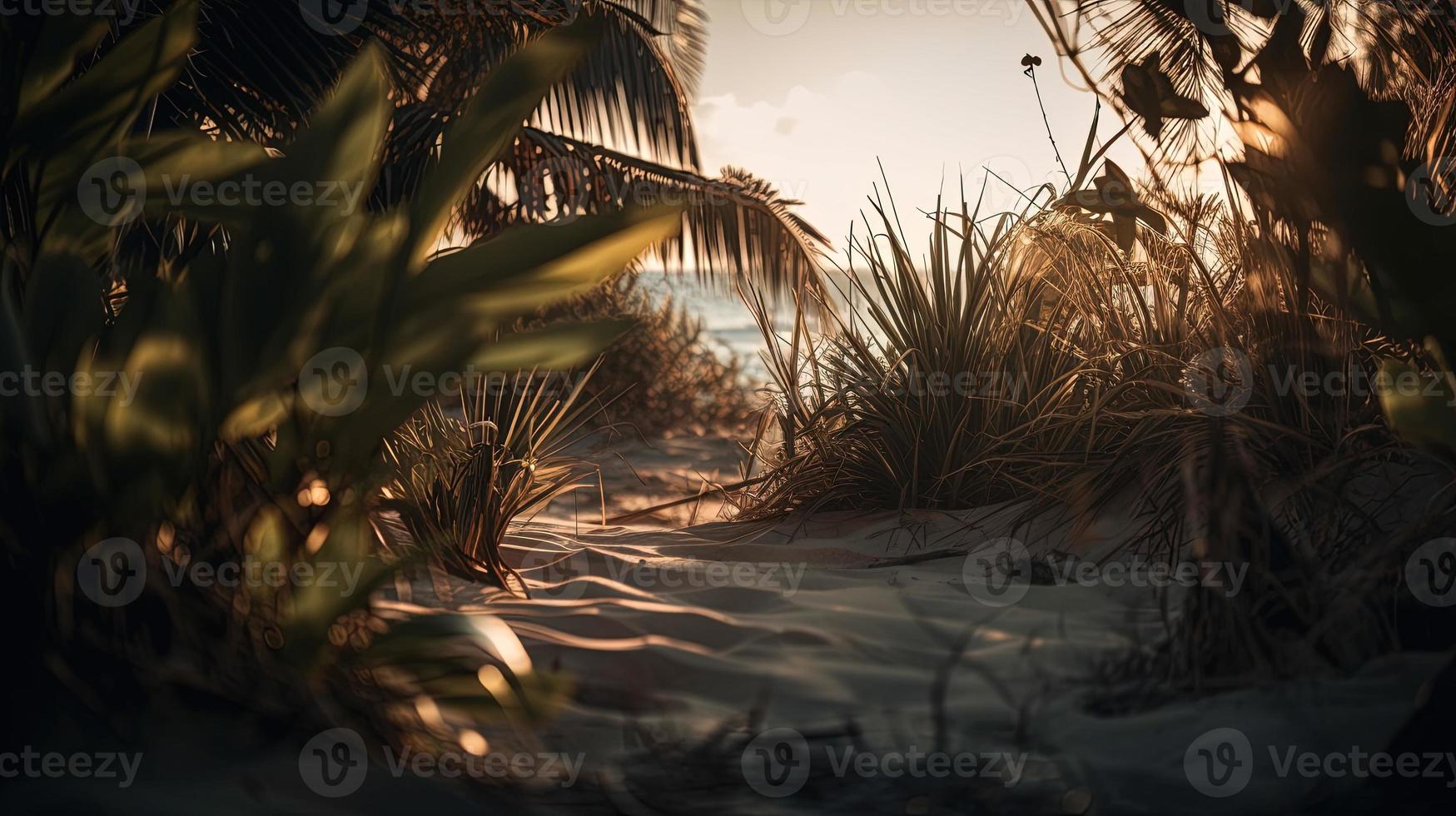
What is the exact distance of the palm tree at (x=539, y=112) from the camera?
4.12m

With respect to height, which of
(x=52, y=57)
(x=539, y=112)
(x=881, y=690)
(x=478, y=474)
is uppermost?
(x=539, y=112)

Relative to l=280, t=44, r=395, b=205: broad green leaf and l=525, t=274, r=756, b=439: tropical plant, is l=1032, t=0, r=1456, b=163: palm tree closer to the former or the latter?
l=280, t=44, r=395, b=205: broad green leaf

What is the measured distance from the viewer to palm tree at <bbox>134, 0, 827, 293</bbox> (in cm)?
412

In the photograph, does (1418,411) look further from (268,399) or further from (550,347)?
(268,399)

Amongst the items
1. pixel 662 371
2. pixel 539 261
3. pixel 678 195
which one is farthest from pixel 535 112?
pixel 662 371

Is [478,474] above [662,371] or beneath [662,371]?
beneath

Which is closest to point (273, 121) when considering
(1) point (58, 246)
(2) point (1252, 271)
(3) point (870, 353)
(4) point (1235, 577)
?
(3) point (870, 353)

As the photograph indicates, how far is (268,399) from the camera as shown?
1227 mm

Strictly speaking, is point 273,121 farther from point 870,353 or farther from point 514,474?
point 870,353

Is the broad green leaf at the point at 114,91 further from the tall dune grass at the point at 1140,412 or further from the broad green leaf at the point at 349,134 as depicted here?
the tall dune grass at the point at 1140,412

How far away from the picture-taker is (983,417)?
298 cm

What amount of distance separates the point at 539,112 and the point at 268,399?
5.76 m

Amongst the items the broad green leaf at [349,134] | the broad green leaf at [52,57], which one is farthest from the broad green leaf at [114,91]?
the broad green leaf at [349,134]

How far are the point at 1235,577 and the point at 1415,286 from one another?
1.73 ft
